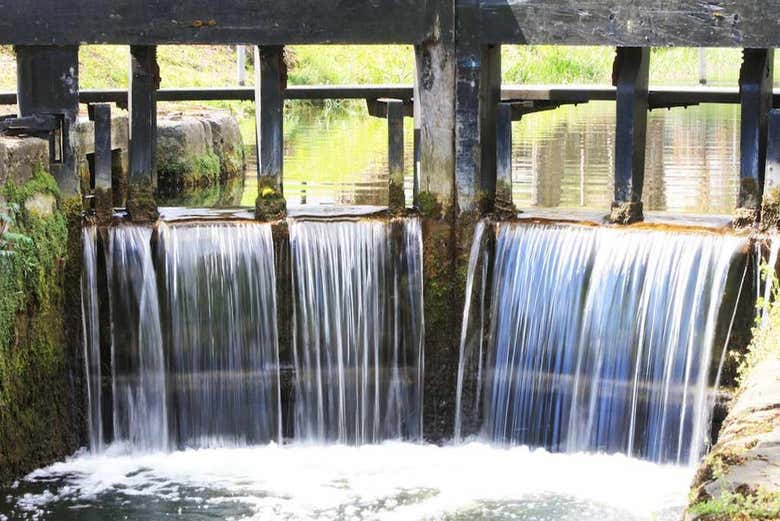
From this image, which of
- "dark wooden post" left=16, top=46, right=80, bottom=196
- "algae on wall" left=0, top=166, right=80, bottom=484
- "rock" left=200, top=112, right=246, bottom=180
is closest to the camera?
"algae on wall" left=0, top=166, right=80, bottom=484

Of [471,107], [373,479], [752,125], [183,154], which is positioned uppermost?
[471,107]

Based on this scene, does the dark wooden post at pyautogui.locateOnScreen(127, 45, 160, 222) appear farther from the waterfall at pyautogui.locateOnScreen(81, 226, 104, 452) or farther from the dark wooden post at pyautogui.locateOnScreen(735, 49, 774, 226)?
the dark wooden post at pyautogui.locateOnScreen(735, 49, 774, 226)

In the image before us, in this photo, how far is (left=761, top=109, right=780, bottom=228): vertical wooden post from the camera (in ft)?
27.9

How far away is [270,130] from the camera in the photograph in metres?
9.36

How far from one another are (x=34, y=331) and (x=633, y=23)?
425 cm

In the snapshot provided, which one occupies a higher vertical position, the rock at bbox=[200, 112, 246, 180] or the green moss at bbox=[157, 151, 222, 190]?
the rock at bbox=[200, 112, 246, 180]

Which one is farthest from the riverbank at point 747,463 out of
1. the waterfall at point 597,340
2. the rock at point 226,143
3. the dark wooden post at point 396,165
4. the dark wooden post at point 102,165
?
the rock at point 226,143

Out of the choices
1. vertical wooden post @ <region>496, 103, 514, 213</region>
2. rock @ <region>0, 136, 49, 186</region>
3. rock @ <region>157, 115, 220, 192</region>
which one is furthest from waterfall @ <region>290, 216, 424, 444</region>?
rock @ <region>157, 115, 220, 192</region>

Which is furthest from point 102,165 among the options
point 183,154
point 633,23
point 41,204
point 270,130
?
point 183,154

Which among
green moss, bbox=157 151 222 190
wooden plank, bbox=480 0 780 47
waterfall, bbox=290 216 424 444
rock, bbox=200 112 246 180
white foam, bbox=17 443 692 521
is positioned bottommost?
white foam, bbox=17 443 692 521

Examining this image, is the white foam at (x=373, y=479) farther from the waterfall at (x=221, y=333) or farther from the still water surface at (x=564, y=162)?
the still water surface at (x=564, y=162)

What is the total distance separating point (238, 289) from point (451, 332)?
4.84 feet

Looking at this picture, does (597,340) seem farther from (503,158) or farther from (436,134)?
(436,134)

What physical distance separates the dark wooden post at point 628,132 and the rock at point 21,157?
3.74 meters
